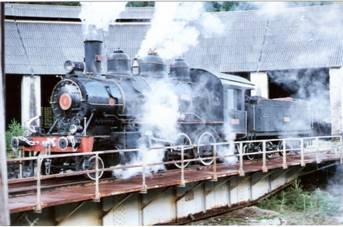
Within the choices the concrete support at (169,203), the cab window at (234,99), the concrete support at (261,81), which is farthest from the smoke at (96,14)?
the concrete support at (261,81)

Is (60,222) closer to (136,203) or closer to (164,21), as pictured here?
(136,203)

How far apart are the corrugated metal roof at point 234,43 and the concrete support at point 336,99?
25cm

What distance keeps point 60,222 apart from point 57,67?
18.0 feet

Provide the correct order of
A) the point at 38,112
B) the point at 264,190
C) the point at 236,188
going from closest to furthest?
the point at 236,188 → the point at 264,190 → the point at 38,112

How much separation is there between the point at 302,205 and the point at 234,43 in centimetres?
428

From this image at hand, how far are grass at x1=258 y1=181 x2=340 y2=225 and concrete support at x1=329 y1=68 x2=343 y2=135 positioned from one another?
1.55 metres

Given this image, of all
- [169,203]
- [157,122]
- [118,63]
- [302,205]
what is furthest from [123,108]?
[302,205]

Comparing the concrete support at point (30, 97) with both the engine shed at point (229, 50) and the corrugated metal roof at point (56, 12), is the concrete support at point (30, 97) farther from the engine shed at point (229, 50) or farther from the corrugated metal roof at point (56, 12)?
the corrugated metal roof at point (56, 12)

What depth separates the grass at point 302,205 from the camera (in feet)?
18.1

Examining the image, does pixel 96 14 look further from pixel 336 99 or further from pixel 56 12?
pixel 56 12

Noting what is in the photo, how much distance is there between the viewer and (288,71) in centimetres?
941

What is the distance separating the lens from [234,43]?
9.68m

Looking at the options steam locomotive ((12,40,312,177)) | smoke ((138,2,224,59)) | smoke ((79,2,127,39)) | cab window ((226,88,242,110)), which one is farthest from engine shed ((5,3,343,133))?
smoke ((79,2,127,39))

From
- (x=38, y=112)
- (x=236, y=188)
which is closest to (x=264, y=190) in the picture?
(x=236, y=188)
